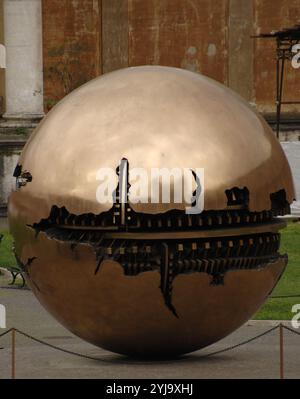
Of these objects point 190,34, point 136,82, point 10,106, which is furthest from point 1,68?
point 136,82

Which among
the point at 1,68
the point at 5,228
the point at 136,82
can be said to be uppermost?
the point at 136,82

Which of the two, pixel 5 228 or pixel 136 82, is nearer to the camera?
pixel 136 82

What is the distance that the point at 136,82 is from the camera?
524 inches

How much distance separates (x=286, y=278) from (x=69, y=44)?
59.4 ft

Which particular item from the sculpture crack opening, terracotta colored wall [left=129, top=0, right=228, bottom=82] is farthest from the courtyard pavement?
terracotta colored wall [left=129, top=0, right=228, bottom=82]

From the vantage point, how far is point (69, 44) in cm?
3978

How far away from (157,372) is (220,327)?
2.18 ft

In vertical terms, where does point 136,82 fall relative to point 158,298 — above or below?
above

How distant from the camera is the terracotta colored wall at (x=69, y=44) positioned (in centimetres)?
3953

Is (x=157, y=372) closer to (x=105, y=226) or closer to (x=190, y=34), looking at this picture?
(x=105, y=226)
